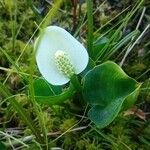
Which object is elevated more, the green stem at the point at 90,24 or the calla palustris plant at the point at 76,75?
the green stem at the point at 90,24

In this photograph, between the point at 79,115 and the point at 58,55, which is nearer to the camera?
the point at 58,55

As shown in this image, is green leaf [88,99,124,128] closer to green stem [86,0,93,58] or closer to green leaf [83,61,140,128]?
green leaf [83,61,140,128]

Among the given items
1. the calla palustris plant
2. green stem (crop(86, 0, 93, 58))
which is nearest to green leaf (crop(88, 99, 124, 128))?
the calla palustris plant

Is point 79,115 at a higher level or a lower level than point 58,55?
lower

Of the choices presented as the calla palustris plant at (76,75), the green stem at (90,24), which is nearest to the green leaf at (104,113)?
the calla palustris plant at (76,75)

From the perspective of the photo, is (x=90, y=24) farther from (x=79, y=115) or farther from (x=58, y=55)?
(x=79, y=115)

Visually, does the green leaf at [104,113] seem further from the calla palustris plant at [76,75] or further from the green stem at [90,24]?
the green stem at [90,24]

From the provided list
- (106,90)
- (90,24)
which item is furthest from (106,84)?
(90,24)

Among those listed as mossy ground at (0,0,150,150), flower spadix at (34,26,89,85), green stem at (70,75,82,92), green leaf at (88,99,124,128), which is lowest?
mossy ground at (0,0,150,150)
